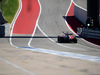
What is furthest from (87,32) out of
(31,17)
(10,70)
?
(10,70)

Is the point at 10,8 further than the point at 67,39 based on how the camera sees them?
Yes

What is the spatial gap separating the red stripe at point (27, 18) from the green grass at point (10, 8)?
1.82m

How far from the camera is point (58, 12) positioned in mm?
55500

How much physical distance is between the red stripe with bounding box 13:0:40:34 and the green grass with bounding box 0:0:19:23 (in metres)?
1.82

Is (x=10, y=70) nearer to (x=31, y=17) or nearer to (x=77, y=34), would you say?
(x=77, y=34)

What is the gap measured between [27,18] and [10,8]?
42.9 ft

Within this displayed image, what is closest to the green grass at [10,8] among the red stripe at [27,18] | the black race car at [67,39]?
the red stripe at [27,18]

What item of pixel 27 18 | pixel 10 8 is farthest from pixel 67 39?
pixel 10 8

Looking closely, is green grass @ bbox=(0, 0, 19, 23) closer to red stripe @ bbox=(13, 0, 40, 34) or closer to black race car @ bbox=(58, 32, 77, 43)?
red stripe @ bbox=(13, 0, 40, 34)

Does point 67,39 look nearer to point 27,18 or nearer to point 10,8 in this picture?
point 27,18

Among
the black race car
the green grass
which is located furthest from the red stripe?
the black race car

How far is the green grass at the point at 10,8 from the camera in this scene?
5764 cm

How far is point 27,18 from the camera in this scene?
50.2 m

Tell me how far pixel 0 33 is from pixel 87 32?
1036 cm
